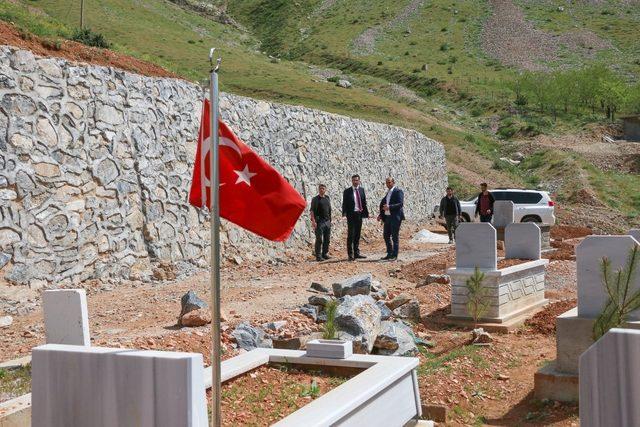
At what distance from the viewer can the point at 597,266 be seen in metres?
7.51

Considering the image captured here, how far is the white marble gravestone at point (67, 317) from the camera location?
18.8 ft

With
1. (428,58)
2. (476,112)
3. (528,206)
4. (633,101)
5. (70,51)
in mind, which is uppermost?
(428,58)

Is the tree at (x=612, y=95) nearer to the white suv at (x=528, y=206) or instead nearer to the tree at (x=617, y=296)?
the white suv at (x=528, y=206)

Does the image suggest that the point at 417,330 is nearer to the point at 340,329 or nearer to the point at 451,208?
the point at 340,329

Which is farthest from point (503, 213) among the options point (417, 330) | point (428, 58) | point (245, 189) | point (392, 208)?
point (428, 58)

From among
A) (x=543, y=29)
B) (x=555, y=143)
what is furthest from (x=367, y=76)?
(x=543, y=29)

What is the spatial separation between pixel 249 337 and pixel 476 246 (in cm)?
419

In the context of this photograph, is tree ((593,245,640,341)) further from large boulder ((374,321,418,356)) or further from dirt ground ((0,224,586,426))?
large boulder ((374,321,418,356))

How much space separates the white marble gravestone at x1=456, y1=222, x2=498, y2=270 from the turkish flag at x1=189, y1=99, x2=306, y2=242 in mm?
6855

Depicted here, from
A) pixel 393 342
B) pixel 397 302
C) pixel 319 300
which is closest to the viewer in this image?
pixel 393 342

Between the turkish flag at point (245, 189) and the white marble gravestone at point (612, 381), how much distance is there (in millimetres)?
1864

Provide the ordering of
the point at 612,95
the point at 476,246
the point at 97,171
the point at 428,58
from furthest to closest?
the point at 428,58 → the point at 612,95 → the point at 97,171 → the point at 476,246

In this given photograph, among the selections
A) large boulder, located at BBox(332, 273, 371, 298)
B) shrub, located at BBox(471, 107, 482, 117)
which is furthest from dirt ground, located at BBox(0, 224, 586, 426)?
shrub, located at BBox(471, 107, 482, 117)

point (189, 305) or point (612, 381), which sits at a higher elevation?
point (612, 381)
